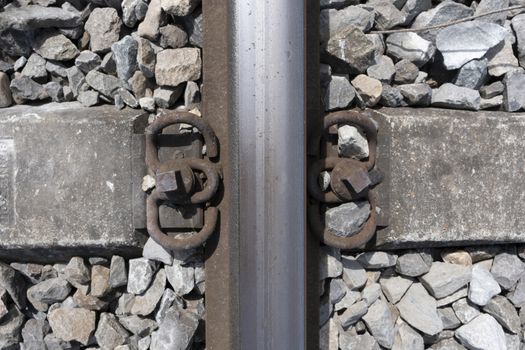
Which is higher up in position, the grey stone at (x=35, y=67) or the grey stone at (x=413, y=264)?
the grey stone at (x=35, y=67)

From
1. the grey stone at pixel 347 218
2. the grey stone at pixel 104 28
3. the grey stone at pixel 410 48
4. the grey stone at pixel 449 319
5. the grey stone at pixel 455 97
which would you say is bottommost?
the grey stone at pixel 449 319

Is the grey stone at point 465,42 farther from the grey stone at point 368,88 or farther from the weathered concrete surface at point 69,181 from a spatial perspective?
the weathered concrete surface at point 69,181

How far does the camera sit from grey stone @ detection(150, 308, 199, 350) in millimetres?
1774

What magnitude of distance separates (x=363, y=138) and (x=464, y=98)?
1.36 feet

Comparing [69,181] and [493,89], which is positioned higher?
[493,89]

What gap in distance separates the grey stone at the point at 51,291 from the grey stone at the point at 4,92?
667 mm

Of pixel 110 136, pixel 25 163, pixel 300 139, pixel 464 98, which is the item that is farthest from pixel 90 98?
pixel 464 98

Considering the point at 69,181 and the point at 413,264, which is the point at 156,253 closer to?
the point at 69,181

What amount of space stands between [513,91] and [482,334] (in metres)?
0.88

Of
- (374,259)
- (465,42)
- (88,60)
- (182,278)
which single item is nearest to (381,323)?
(374,259)

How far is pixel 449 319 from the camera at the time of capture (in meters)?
1.93

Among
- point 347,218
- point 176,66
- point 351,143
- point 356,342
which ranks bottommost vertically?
point 356,342

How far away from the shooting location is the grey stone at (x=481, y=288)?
192cm

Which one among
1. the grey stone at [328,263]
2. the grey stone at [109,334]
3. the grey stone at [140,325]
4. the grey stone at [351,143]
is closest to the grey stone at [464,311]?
the grey stone at [328,263]
